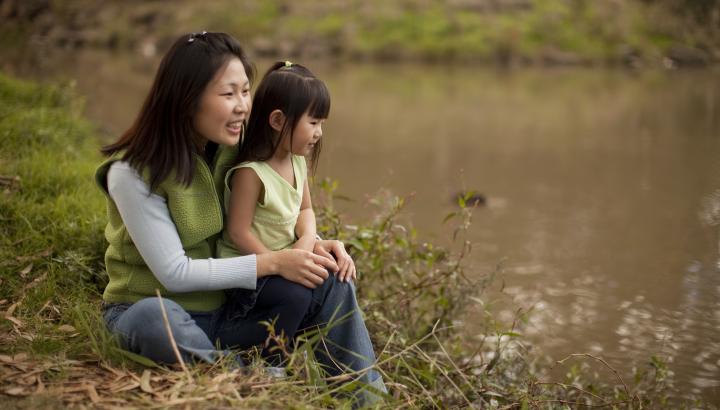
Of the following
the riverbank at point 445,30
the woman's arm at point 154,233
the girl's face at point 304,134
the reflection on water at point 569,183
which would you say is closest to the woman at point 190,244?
the woman's arm at point 154,233

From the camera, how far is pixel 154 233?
2068 mm

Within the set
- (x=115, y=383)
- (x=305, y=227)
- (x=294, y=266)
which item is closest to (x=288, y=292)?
(x=294, y=266)

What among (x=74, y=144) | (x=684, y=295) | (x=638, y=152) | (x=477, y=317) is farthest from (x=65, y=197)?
(x=638, y=152)

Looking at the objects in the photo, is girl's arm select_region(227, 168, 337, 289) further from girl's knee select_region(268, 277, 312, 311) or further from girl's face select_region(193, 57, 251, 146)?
girl's face select_region(193, 57, 251, 146)

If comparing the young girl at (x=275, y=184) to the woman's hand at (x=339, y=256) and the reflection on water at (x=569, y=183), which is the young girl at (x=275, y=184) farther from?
the reflection on water at (x=569, y=183)

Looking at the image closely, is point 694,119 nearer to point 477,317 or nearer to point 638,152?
point 638,152

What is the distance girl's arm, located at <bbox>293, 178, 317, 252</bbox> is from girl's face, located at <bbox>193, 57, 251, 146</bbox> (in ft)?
1.27

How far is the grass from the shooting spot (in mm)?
1992

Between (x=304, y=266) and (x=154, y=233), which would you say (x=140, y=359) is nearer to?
(x=154, y=233)

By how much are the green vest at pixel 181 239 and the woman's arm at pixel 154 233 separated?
5cm

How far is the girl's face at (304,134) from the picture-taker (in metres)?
2.30

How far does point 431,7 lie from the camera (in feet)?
74.9

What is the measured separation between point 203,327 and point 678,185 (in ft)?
20.4

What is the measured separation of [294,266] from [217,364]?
1.16 feet
